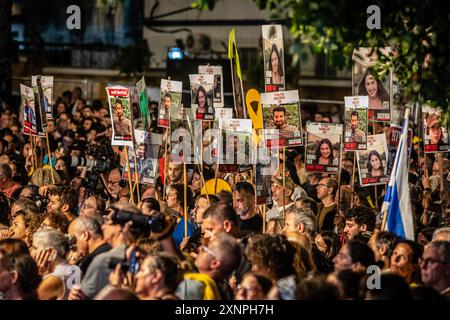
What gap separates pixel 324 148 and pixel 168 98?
250cm

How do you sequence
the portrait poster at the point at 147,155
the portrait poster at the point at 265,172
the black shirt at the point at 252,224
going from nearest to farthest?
the black shirt at the point at 252,224 → the portrait poster at the point at 265,172 → the portrait poster at the point at 147,155

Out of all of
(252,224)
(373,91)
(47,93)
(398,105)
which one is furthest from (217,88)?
(398,105)

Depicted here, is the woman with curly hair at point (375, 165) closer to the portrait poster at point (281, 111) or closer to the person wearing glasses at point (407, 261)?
the portrait poster at point (281, 111)

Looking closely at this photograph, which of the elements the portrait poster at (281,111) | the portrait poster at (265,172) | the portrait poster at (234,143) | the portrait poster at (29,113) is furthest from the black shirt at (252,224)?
the portrait poster at (29,113)

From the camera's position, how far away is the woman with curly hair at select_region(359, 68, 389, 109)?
49.6 ft

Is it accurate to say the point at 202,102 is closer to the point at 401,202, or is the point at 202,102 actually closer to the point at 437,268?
the point at 401,202

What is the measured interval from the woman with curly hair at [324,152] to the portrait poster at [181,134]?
5.75 ft

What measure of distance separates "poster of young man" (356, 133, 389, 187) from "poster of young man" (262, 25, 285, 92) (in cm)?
148

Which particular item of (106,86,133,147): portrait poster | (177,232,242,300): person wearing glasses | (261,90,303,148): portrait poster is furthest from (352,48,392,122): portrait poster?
(177,232,242,300): person wearing glasses

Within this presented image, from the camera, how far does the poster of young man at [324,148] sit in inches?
588

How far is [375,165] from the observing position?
1459 centimetres

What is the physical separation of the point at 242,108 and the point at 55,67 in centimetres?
2303

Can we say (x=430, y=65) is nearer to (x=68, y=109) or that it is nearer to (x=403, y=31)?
(x=403, y=31)
